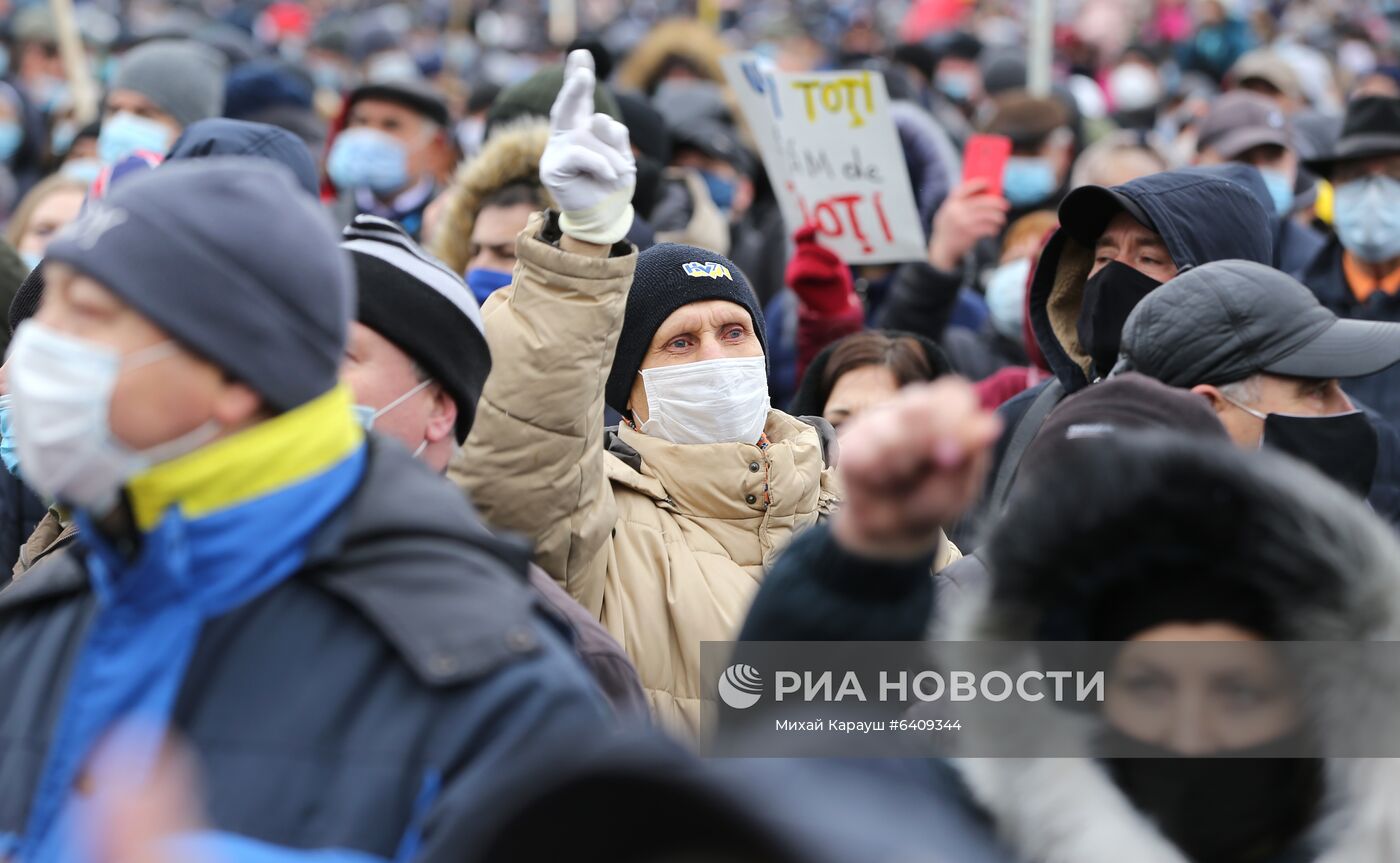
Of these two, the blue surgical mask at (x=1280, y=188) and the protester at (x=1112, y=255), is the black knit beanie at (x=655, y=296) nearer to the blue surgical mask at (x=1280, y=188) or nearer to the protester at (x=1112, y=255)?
the protester at (x=1112, y=255)

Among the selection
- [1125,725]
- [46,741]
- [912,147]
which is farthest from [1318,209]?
[46,741]

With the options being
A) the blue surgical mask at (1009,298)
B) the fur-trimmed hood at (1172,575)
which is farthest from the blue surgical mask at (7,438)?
the blue surgical mask at (1009,298)

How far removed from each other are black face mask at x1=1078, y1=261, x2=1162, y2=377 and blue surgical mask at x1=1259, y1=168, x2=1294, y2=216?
12.9 feet

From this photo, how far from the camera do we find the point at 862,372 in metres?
5.24

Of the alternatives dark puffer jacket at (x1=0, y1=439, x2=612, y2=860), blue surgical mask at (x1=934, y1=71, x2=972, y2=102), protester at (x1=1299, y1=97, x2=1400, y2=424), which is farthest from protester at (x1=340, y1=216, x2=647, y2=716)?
blue surgical mask at (x1=934, y1=71, x2=972, y2=102)

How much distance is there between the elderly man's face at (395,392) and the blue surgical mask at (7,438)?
0.98m

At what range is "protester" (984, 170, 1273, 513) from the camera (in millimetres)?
4445

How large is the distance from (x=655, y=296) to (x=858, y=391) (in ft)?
4.20

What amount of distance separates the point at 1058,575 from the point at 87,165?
7110 millimetres

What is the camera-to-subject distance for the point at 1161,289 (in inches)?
153

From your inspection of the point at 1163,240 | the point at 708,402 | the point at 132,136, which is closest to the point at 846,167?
the point at 1163,240

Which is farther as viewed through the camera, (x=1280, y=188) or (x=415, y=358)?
(x=1280, y=188)

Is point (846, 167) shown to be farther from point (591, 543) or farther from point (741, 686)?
point (741, 686)

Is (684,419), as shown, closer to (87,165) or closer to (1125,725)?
(1125,725)
